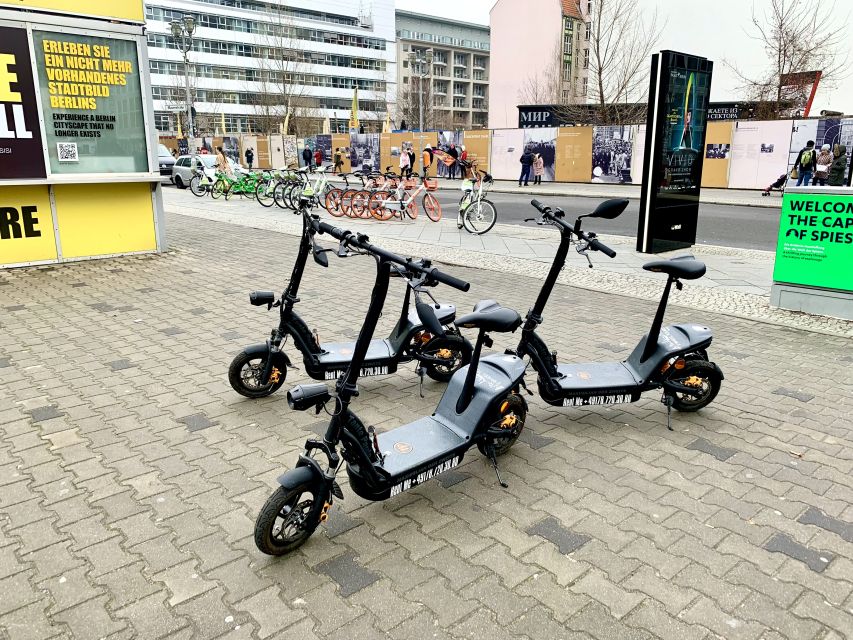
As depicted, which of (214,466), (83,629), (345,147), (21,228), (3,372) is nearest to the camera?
(83,629)

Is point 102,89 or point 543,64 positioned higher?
point 543,64

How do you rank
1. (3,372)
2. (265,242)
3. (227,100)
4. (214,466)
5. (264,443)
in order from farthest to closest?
(227,100), (265,242), (3,372), (264,443), (214,466)

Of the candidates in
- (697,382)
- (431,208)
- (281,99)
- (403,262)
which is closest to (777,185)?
(431,208)

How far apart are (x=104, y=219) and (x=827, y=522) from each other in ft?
30.9

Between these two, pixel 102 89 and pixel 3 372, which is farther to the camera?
pixel 102 89

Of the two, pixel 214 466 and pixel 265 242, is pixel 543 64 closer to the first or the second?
pixel 265 242

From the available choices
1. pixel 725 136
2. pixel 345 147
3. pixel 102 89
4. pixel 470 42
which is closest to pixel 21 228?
pixel 102 89

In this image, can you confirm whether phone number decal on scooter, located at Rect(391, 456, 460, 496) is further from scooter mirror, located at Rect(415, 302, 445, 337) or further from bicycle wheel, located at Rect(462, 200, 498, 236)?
bicycle wheel, located at Rect(462, 200, 498, 236)

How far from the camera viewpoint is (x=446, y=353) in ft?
16.0

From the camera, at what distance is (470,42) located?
371ft

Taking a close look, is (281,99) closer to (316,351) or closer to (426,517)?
(316,351)

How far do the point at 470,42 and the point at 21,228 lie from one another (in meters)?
115

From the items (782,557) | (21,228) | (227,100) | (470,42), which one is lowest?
(782,557)

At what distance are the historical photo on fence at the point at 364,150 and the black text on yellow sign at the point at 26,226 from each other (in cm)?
2946
